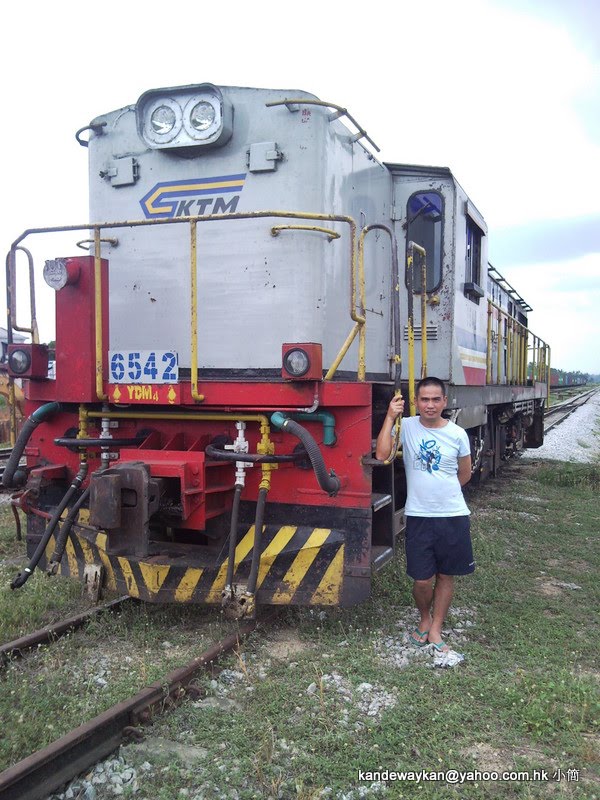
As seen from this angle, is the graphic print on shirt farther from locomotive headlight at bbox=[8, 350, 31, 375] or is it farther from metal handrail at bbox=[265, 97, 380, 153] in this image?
locomotive headlight at bbox=[8, 350, 31, 375]

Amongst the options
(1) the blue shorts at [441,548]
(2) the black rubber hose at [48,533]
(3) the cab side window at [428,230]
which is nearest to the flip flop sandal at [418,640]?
(1) the blue shorts at [441,548]

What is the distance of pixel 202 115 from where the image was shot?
4.32 m

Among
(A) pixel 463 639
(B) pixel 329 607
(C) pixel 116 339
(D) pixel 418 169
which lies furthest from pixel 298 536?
(D) pixel 418 169

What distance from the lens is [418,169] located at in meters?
5.34

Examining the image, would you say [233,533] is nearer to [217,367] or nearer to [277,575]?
[277,575]

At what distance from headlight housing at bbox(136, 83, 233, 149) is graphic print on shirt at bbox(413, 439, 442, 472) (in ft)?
7.75

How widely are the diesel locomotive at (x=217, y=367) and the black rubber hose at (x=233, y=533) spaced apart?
0.04ft

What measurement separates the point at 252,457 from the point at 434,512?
1116 mm

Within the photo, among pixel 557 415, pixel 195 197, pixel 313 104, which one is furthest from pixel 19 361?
pixel 557 415

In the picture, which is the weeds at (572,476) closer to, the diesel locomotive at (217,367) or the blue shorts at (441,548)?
the diesel locomotive at (217,367)

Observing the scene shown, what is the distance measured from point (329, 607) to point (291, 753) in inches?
63.6

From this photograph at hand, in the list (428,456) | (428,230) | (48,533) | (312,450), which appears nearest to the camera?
(312,450)

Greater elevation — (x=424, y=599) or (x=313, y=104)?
(x=313, y=104)

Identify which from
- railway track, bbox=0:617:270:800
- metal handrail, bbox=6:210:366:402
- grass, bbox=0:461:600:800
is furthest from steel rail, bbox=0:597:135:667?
metal handrail, bbox=6:210:366:402
